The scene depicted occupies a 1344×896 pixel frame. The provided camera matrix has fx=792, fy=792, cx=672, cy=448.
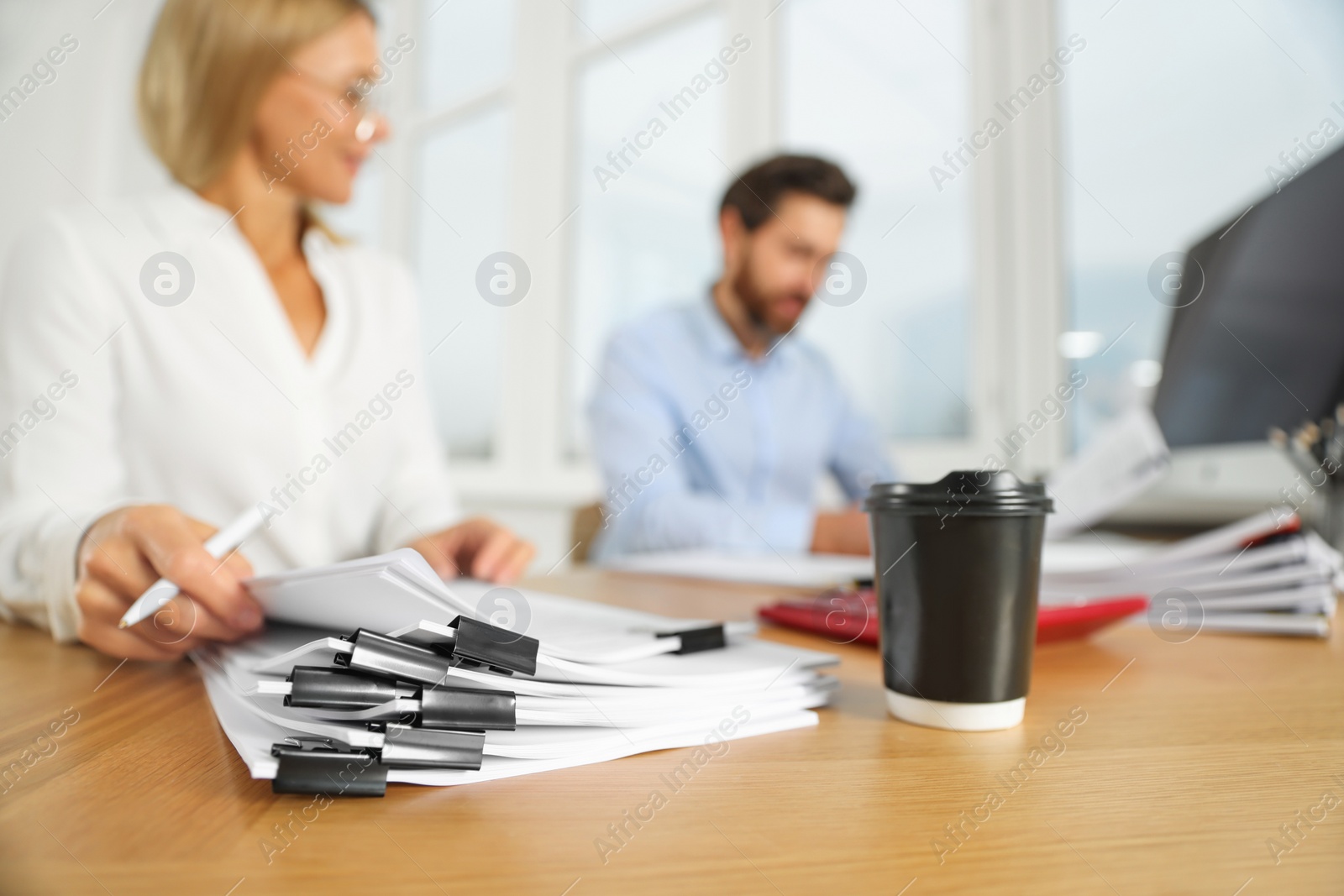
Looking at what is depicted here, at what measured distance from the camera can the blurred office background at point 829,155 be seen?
176cm

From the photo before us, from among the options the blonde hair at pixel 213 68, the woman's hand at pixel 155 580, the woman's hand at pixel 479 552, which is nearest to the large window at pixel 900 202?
the blonde hair at pixel 213 68

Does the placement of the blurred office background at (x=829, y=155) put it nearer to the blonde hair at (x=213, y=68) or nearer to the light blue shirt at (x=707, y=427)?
the light blue shirt at (x=707, y=427)

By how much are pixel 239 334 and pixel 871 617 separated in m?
0.83

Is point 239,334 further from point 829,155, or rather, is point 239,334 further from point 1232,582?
point 829,155

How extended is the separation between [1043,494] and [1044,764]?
0.12 meters

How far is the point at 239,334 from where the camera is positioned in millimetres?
972

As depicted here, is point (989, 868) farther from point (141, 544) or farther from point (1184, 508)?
point (1184, 508)

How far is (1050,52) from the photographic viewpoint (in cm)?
204

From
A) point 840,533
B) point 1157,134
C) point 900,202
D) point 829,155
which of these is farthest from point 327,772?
point 829,155

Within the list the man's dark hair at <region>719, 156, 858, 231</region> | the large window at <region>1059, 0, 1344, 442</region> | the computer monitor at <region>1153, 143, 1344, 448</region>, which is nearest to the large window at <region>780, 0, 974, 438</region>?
the large window at <region>1059, 0, 1344, 442</region>

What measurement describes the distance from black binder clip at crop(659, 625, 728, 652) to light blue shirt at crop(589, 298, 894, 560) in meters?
1.04

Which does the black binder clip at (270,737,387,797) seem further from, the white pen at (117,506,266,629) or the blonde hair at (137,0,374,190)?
the blonde hair at (137,0,374,190)

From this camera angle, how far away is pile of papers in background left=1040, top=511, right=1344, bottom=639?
2.06 feet

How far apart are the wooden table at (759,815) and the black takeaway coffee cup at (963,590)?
19mm
